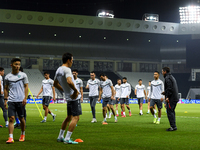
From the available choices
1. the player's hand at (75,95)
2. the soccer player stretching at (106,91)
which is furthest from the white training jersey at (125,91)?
the player's hand at (75,95)

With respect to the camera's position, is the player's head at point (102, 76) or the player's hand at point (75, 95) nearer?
the player's hand at point (75, 95)

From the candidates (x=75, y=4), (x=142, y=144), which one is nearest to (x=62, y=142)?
(x=142, y=144)

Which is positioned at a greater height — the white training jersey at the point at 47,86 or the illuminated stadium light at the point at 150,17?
the illuminated stadium light at the point at 150,17

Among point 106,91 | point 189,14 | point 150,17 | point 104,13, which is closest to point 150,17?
point 150,17

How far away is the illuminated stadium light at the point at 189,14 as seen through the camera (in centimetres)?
5653

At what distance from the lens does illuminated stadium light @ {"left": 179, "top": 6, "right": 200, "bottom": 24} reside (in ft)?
185

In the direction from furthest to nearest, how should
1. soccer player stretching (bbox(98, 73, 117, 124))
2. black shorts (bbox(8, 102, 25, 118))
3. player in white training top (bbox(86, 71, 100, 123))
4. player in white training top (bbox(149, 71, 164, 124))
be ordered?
player in white training top (bbox(86, 71, 100, 123))
soccer player stretching (bbox(98, 73, 117, 124))
player in white training top (bbox(149, 71, 164, 124))
black shorts (bbox(8, 102, 25, 118))

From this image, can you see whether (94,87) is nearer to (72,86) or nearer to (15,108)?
(15,108)

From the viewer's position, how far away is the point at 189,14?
2231 inches

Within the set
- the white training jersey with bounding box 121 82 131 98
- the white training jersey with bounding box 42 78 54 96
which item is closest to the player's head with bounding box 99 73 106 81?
the white training jersey with bounding box 42 78 54 96

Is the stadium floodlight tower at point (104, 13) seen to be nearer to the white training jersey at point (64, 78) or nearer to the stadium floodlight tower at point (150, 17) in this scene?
the stadium floodlight tower at point (150, 17)

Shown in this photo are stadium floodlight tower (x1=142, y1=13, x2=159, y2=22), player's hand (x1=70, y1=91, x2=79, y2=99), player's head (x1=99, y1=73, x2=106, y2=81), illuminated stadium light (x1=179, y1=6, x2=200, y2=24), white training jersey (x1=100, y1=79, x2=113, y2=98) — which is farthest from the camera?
illuminated stadium light (x1=179, y1=6, x2=200, y2=24)

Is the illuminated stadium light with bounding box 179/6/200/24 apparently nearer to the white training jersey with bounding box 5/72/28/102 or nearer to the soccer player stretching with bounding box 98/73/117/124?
the soccer player stretching with bounding box 98/73/117/124

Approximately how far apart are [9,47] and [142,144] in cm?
5188
